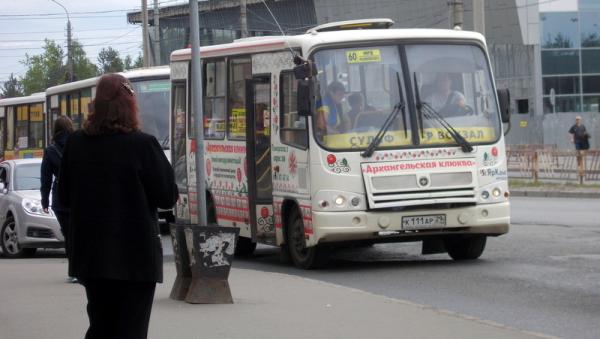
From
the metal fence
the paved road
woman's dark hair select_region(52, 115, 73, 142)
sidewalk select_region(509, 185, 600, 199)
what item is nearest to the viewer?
the paved road

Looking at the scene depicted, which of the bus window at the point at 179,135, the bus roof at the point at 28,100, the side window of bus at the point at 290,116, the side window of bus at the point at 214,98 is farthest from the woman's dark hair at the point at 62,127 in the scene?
the bus roof at the point at 28,100

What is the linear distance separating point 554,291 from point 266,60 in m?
5.49

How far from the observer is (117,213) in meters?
6.04

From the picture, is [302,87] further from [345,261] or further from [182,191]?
[182,191]

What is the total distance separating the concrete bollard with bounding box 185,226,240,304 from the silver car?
7.82 metres

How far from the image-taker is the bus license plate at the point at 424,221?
14.2 meters

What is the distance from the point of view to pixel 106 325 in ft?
20.1

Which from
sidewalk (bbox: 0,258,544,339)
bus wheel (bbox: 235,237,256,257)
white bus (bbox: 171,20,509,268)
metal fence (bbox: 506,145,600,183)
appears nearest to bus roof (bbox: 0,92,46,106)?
metal fence (bbox: 506,145,600,183)

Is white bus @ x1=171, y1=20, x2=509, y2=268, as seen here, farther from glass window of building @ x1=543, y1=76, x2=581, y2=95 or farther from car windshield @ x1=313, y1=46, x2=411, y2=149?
glass window of building @ x1=543, y1=76, x2=581, y2=95

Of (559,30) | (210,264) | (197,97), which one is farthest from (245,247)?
(559,30)

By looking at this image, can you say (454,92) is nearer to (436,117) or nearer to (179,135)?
(436,117)

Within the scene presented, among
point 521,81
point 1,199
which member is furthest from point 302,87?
point 521,81

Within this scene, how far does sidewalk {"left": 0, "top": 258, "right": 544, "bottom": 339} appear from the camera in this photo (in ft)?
30.6

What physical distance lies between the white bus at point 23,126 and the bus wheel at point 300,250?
23.3 m
